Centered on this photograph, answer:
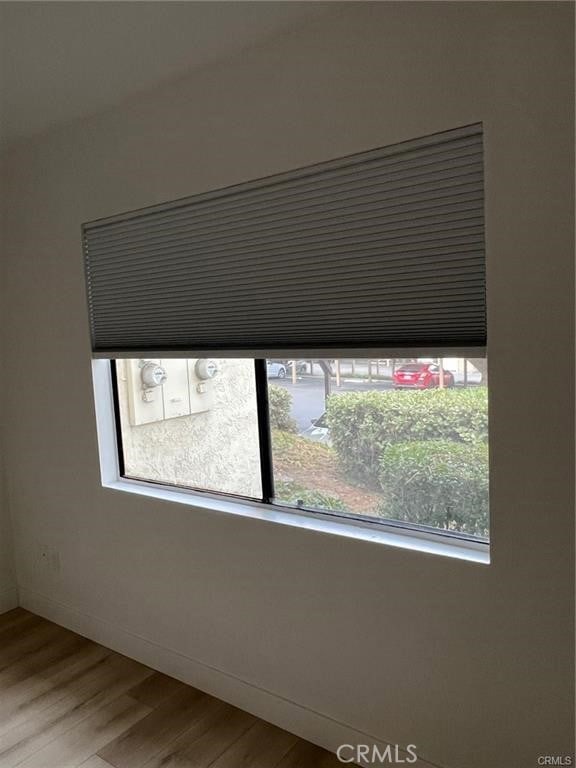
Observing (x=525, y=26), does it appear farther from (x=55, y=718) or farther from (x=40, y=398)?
(x=55, y=718)

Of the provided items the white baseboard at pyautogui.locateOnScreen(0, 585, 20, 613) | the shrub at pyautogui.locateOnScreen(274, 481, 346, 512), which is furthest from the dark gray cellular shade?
the white baseboard at pyautogui.locateOnScreen(0, 585, 20, 613)

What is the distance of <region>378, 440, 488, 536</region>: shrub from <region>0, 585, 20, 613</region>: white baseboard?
2534 millimetres

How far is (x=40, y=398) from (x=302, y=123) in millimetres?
2035

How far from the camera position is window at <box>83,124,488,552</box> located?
6.05ft

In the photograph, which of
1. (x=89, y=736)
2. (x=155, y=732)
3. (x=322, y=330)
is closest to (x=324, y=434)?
(x=322, y=330)

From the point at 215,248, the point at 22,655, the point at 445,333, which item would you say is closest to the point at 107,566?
the point at 22,655

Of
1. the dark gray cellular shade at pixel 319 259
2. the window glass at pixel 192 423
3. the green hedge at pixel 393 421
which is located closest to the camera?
Answer: the dark gray cellular shade at pixel 319 259

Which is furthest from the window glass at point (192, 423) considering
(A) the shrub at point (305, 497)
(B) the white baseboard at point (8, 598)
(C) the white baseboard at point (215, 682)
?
(B) the white baseboard at point (8, 598)

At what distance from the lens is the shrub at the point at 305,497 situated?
89.4 inches

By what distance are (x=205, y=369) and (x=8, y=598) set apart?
2039 mm

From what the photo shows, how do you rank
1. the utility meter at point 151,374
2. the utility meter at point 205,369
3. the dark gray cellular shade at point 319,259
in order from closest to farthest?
the dark gray cellular shade at point 319,259 → the utility meter at point 205,369 → the utility meter at point 151,374

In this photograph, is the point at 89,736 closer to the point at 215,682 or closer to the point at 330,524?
the point at 215,682

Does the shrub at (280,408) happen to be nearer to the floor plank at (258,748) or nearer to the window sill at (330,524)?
the window sill at (330,524)

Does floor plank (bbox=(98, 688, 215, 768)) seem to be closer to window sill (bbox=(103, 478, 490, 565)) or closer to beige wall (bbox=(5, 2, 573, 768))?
beige wall (bbox=(5, 2, 573, 768))
